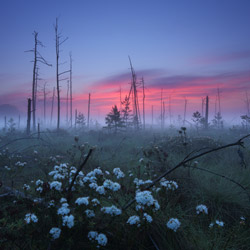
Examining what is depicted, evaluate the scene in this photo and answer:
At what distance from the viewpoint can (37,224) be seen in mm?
2320

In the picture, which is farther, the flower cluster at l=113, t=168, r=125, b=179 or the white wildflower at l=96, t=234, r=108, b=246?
the flower cluster at l=113, t=168, r=125, b=179

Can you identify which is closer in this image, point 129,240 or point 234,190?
point 129,240

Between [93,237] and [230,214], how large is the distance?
3.24 m

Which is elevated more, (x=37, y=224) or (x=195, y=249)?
(x=37, y=224)

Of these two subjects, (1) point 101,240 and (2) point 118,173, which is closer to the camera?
(1) point 101,240

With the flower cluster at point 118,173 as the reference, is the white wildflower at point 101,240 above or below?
below

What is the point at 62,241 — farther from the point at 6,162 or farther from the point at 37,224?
the point at 6,162

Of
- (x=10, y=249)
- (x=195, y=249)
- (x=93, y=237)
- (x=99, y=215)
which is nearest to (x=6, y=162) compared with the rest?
(x=10, y=249)

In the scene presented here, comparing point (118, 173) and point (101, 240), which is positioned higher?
point (118, 173)

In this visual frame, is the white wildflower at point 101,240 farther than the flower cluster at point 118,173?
No

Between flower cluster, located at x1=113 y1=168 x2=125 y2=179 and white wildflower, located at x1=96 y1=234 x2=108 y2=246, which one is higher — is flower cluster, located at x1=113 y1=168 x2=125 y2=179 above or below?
above

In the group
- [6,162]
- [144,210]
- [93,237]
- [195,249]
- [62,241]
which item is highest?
[144,210]

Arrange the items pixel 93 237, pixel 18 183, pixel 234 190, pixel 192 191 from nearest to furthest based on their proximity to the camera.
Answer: pixel 93 237, pixel 234 190, pixel 192 191, pixel 18 183

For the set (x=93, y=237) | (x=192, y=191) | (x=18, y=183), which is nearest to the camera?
(x=93, y=237)
